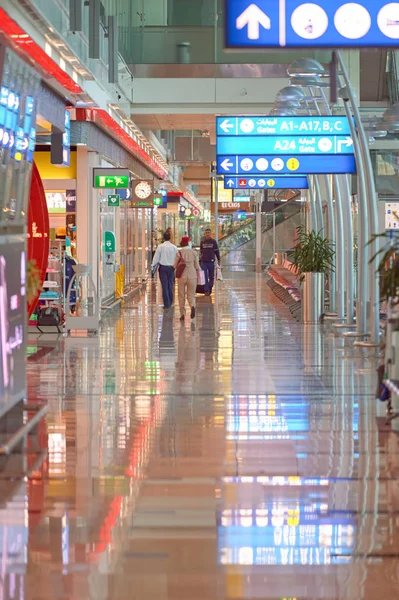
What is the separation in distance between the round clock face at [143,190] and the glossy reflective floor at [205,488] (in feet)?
58.0

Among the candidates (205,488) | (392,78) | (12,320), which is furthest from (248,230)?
(205,488)

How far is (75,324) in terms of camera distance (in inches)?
642

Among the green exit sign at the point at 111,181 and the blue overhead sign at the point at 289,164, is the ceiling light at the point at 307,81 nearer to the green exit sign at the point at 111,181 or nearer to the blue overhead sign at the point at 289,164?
the blue overhead sign at the point at 289,164

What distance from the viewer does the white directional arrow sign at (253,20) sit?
563 centimetres

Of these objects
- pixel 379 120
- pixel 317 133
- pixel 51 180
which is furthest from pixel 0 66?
pixel 51 180

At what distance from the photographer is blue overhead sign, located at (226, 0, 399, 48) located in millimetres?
5660

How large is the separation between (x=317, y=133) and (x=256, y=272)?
→ 2886 centimetres

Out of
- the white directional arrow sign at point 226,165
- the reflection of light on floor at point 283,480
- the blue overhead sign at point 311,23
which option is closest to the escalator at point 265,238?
the white directional arrow sign at point 226,165

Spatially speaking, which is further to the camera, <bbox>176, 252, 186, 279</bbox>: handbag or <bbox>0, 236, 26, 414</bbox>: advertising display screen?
<bbox>176, 252, 186, 279</bbox>: handbag

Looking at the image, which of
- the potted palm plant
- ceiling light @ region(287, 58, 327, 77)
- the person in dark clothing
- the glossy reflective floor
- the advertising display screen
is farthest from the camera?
the person in dark clothing

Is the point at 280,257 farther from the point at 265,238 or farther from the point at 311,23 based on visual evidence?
the point at 311,23

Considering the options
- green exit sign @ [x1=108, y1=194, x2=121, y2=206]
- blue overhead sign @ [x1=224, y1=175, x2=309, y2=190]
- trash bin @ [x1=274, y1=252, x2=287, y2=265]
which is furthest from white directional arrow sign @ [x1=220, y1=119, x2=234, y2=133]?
trash bin @ [x1=274, y1=252, x2=287, y2=265]

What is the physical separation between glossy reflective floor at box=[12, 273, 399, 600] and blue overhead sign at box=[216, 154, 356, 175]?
3.78 m

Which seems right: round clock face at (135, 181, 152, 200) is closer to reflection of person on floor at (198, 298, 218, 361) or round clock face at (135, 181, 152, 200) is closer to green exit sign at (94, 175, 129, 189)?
reflection of person on floor at (198, 298, 218, 361)
